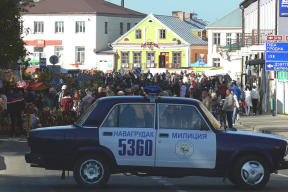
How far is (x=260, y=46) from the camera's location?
3544 centimetres

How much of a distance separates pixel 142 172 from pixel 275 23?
25807 mm

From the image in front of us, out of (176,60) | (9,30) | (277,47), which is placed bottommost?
(277,47)

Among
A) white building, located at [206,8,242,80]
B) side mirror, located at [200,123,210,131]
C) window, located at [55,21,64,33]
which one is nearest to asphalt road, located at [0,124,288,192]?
side mirror, located at [200,123,210,131]

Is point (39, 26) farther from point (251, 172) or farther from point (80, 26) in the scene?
point (251, 172)

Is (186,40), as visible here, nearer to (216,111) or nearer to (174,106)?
(216,111)

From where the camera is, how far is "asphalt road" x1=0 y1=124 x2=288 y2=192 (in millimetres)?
9430

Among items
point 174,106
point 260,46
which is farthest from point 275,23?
point 174,106

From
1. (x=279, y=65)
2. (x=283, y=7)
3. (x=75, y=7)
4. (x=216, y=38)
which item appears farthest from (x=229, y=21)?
(x=283, y=7)

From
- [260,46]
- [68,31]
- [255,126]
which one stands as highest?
[68,31]

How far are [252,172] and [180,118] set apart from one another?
1471 mm

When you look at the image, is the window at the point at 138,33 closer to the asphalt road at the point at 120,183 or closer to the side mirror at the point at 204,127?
the asphalt road at the point at 120,183

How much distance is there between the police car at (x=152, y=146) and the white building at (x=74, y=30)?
74.9 meters

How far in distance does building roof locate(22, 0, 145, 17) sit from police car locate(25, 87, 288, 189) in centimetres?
7604

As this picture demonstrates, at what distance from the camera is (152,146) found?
30.1 ft
